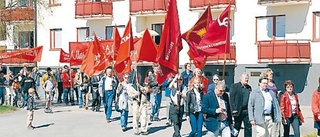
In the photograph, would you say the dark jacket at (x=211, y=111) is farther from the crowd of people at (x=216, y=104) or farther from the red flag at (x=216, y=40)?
the red flag at (x=216, y=40)

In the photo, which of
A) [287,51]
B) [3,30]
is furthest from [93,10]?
[287,51]

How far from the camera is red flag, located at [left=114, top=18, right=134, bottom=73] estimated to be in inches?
714

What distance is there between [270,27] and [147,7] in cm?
796

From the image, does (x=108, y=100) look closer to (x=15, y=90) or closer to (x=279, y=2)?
(x=15, y=90)

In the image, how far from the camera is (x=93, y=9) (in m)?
37.5

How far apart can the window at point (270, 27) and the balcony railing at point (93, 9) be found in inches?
427

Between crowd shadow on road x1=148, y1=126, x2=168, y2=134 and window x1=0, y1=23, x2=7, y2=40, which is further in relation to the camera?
window x1=0, y1=23, x2=7, y2=40

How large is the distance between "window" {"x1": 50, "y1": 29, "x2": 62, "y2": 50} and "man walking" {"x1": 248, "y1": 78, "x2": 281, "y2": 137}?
29480 mm

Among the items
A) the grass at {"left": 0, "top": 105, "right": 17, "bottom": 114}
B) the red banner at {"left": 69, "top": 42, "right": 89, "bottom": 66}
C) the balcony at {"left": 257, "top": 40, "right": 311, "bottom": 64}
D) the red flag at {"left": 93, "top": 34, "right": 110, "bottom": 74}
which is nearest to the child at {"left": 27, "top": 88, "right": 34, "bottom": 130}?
the red flag at {"left": 93, "top": 34, "right": 110, "bottom": 74}

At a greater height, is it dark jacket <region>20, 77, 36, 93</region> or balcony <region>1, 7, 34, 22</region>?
balcony <region>1, 7, 34, 22</region>

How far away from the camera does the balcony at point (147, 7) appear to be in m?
33.7

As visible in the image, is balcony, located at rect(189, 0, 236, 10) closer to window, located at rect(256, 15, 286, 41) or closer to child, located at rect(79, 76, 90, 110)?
window, located at rect(256, 15, 286, 41)

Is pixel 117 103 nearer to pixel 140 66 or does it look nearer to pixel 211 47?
pixel 211 47

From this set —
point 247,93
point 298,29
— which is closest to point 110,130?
point 247,93
